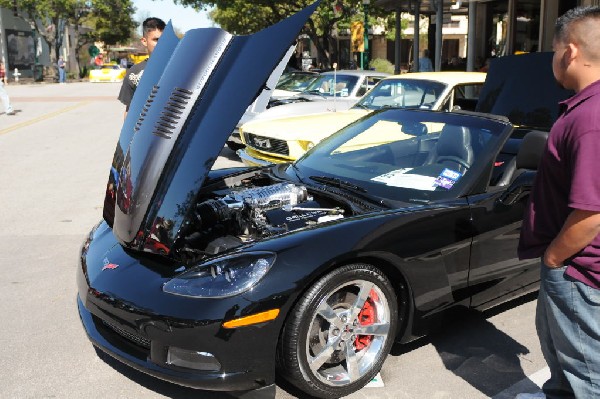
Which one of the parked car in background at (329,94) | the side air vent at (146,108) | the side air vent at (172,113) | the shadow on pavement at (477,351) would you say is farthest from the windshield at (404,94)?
the side air vent at (172,113)

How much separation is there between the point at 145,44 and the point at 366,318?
12.6 ft

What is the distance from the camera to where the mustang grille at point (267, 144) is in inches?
291

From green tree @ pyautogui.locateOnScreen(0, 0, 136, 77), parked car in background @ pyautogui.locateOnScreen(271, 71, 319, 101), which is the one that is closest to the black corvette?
A: parked car in background @ pyautogui.locateOnScreen(271, 71, 319, 101)

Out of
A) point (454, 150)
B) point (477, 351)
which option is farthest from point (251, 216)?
point (477, 351)

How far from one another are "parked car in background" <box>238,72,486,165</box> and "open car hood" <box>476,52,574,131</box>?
1.64 metres

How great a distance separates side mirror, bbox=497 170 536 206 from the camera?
3.69 m

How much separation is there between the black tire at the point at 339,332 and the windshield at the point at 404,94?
4884 mm

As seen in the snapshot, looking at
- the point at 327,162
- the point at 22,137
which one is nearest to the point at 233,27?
the point at 22,137

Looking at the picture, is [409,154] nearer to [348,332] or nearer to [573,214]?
[348,332]

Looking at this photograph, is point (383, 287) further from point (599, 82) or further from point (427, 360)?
point (599, 82)

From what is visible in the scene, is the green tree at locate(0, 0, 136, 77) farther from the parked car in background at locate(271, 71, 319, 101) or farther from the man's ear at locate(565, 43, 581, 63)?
the man's ear at locate(565, 43, 581, 63)

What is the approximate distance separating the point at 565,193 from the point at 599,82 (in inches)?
15.9

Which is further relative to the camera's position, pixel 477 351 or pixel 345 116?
pixel 345 116

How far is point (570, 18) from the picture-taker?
2213 mm
